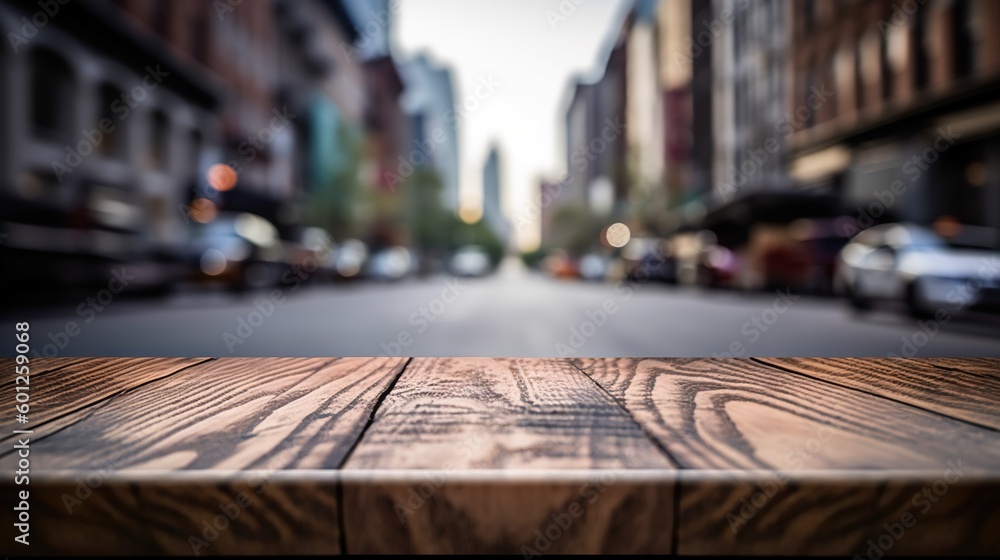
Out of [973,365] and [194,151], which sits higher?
[194,151]

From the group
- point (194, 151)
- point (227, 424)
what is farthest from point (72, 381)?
point (194, 151)

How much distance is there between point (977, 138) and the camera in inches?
754

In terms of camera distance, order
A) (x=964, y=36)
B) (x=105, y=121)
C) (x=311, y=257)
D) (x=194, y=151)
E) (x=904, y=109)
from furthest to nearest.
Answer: (x=194, y=151) → (x=105, y=121) → (x=904, y=109) → (x=311, y=257) → (x=964, y=36)

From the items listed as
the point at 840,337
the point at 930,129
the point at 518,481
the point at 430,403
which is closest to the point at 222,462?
the point at 518,481

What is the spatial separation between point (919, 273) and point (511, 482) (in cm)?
1018

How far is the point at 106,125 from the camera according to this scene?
21562 mm

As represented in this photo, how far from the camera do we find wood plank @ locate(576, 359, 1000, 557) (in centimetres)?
100

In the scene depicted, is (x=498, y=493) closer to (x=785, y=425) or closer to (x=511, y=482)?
(x=511, y=482)

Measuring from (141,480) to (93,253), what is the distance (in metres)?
10.4

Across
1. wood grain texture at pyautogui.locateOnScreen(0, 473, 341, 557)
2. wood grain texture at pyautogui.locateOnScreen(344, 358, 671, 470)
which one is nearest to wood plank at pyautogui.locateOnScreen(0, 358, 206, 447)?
wood grain texture at pyautogui.locateOnScreen(0, 473, 341, 557)

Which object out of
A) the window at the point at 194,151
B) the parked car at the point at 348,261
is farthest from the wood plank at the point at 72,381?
the window at the point at 194,151

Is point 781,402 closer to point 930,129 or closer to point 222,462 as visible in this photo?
point 222,462

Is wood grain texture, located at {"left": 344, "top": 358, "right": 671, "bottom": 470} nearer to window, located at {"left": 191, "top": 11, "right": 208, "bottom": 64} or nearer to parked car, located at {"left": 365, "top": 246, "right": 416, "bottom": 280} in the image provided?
parked car, located at {"left": 365, "top": 246, "right": 416, "bottom": 280}

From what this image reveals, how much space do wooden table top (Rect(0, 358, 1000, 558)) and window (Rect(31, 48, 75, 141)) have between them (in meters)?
20.4
